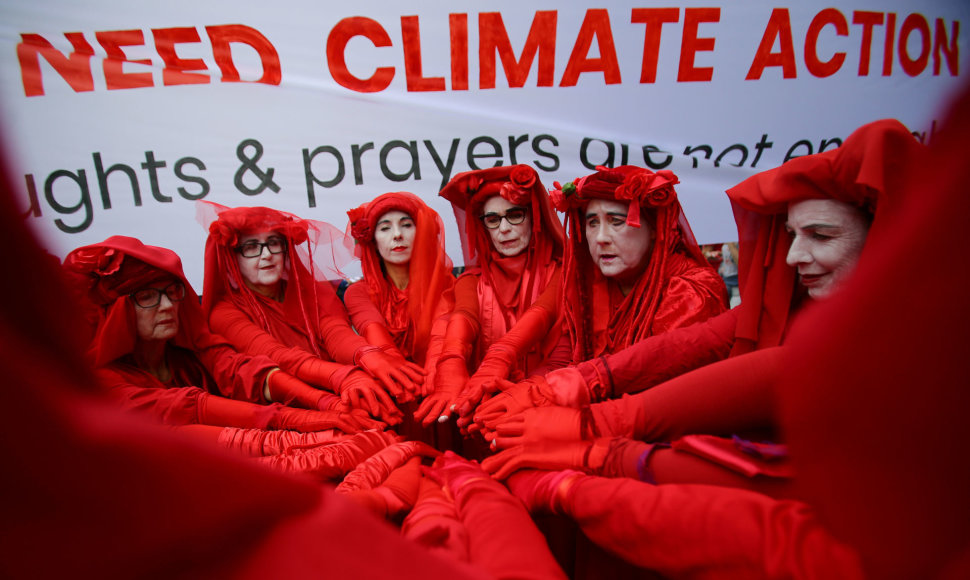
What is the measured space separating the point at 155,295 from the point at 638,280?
6.78 ft

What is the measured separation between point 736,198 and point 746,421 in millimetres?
793

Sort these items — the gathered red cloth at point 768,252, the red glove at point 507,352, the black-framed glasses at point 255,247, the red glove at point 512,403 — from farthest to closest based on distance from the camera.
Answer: the black-framed glasses at point 255,247, the red glove at point 507,352, the red glove at point 512,403, the gathered red cloth at point 768,252

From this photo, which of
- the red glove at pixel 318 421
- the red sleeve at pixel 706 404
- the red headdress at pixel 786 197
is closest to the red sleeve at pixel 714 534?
the red sleeve at pixel 706 404

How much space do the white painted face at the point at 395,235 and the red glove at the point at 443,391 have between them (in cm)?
77

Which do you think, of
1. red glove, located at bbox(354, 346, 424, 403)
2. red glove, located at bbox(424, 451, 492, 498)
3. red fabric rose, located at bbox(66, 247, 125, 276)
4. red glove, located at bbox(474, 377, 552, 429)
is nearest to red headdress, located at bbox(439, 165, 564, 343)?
red glove, located at bbox(354, 346, 424, 403)

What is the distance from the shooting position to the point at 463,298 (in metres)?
2.81

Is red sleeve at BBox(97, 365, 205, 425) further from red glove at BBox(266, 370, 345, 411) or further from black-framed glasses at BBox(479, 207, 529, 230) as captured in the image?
black-framed glasses at BBox(479, 207, 529, 230)

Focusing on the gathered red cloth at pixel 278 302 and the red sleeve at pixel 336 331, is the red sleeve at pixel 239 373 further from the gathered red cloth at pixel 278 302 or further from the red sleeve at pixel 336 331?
the red sleeve at pixel 336 331

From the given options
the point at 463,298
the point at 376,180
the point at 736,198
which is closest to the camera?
the point at 736,198

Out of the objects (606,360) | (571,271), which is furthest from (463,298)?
(606,360)

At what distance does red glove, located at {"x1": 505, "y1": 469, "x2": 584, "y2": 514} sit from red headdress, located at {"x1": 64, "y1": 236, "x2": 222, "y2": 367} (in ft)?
5.49

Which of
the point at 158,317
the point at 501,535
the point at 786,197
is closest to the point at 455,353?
the point at 158,317

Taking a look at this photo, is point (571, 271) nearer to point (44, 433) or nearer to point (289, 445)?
point (289, 445)

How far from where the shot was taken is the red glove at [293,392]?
89.8 inches
